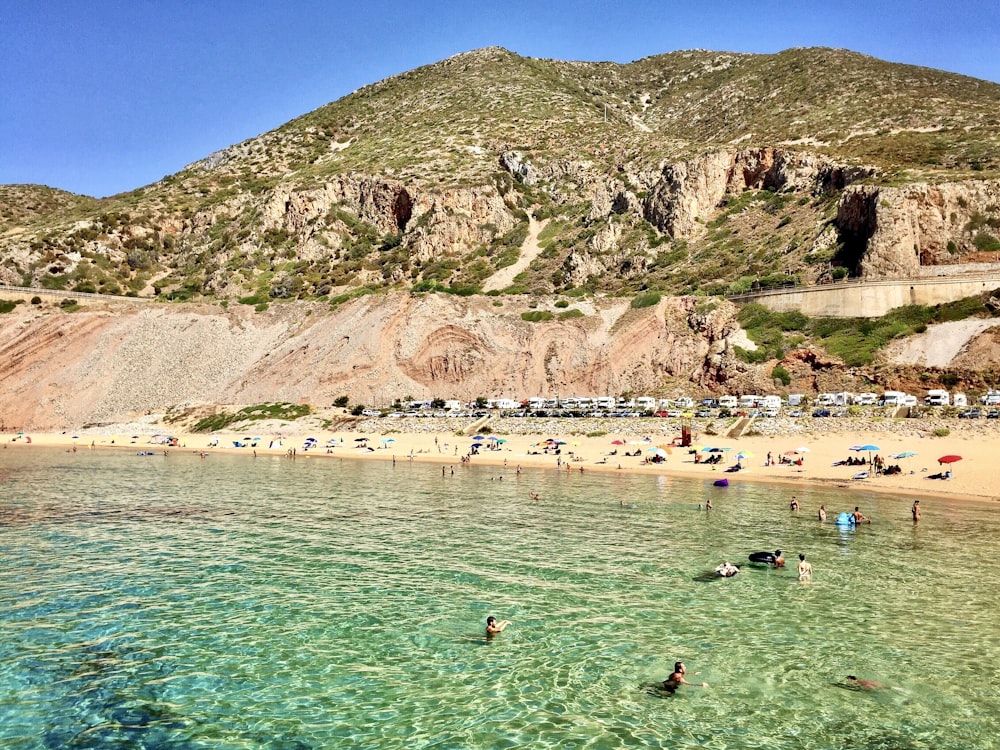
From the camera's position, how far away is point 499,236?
108m

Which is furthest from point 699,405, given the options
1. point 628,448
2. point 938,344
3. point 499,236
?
point 499,236

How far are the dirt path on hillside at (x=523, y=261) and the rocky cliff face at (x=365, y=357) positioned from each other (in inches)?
642

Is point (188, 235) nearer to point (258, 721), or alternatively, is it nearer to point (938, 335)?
point (938, 335)

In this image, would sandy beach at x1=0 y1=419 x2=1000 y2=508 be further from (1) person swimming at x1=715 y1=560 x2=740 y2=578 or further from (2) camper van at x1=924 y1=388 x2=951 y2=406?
(1) person swimming at x1=715 y1=560 x2=740 y2=578

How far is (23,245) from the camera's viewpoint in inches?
3991

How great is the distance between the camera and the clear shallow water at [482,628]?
466 inches

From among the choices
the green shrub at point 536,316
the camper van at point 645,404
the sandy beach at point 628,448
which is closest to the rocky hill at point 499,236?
the green shrub at point 536,316

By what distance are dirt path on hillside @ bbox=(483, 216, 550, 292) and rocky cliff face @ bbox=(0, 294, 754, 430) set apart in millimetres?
16315

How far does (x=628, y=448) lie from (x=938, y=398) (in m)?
23.1

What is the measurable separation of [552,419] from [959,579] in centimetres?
4001

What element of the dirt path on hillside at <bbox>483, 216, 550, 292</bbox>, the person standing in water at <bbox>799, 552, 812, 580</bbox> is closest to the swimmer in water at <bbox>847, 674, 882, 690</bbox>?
the person standing in water at <bbox>799, 552, 812, 580</bbox>

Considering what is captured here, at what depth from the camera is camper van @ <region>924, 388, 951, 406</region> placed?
50531 mm

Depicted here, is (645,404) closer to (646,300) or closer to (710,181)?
(646,300)

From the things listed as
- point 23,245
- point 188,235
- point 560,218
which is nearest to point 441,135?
point 560,218
